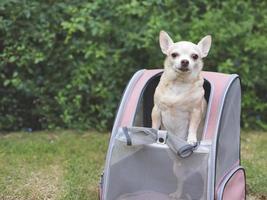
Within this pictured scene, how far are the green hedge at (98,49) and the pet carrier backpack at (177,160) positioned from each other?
1902 millimetres

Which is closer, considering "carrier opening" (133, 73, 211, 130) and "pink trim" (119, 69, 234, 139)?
"pink trim" (119, 69, 234, 139)

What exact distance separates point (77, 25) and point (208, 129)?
2.36 meters

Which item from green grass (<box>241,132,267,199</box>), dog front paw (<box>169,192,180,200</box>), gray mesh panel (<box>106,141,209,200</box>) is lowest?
green grass (<box>241,132,267,199</box>)

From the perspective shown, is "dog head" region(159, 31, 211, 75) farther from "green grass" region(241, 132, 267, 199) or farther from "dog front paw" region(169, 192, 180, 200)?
"green grass" region(241, 132, 267, 199)

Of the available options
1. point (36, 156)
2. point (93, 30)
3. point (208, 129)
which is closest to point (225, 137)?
point (208, 129)

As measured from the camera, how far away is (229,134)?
3303 millimetres

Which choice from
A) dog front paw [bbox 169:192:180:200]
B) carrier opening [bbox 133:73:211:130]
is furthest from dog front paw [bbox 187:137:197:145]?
carrier opening [bbox 133:73:211:130]

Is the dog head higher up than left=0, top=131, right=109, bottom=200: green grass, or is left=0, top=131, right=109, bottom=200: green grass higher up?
the dog head

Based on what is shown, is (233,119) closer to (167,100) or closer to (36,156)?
(167,100)

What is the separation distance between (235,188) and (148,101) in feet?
2.57

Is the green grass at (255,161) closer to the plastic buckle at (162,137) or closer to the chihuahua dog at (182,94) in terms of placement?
the chihuahua dog at (182,94)

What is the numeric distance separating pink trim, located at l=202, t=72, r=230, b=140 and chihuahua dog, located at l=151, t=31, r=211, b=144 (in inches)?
3.1

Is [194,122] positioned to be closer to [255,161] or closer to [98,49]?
[255,161]

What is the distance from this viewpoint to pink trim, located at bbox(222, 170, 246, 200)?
124 inches
